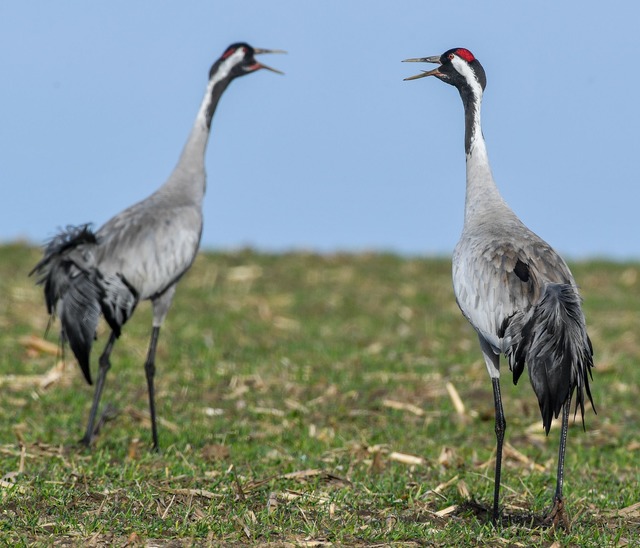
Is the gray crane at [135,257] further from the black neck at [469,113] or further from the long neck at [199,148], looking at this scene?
the black neck at [469,113]

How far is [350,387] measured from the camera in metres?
9.81

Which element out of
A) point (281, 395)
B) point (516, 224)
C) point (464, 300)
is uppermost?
point (516, 224)

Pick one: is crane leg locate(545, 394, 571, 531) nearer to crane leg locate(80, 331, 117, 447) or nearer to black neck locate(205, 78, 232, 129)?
crane leg locate(80, 331, 117, 447)

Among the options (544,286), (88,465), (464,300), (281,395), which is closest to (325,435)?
(281,395)

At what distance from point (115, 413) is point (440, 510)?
3.61 meters

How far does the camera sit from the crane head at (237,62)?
8.62 metres

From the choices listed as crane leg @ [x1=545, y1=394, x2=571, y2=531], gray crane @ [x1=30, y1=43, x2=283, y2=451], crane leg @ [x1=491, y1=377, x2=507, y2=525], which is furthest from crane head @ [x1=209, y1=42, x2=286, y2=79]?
crane leg @ [x1=545, y1=394, x2=571, y2=531]

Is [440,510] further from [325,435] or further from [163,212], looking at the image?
[163,212]

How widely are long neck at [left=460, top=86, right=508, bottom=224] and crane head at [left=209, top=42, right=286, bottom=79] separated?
8.41 ft

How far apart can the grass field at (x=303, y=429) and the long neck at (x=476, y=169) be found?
180 centimetres

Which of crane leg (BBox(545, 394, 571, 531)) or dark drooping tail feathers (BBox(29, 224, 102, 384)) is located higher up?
dark drooping tail feathers (BBox(29, 224, 102, 384))

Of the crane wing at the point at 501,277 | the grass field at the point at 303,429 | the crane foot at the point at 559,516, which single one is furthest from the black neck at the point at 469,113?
the crane foot at the point at 559,516

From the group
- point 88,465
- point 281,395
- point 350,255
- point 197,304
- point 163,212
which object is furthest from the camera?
point 350,255

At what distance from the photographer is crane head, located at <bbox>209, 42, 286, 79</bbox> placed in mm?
8617
